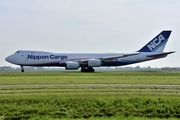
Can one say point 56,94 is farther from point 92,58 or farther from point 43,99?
point 92,58

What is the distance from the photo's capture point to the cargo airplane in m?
55.8

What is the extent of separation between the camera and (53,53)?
5666 cm

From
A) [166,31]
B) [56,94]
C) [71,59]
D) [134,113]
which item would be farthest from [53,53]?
[134,113]

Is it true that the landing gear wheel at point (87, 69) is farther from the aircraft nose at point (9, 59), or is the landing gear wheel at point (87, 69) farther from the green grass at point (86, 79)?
the green grass at point (86, 79)

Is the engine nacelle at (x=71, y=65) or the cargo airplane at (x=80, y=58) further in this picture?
the cargo airplane at (x=80, y=58)

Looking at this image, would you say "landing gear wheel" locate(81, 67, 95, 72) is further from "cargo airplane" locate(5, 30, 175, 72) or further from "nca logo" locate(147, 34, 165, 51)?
"nca logo" locate(147, 34, 165, 51)

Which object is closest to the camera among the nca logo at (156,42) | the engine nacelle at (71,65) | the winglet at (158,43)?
the engine nacelle at (71,65)

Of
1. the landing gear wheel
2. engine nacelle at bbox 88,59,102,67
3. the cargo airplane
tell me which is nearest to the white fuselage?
the cargo airplane

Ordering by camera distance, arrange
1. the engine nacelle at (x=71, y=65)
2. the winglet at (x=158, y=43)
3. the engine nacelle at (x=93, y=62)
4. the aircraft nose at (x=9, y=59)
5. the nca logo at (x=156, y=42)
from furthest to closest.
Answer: the nca logo at (x=156, y=42)
the winglet at (x=158, y=43)
the aircraft nose at (x=9, y=59)
the engine nacelle at (x=93, y=62)
the engine nacelle at (x=71, y=65)

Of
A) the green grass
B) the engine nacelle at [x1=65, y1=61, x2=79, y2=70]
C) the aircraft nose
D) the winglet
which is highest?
the winglet

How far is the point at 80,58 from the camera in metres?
57.5

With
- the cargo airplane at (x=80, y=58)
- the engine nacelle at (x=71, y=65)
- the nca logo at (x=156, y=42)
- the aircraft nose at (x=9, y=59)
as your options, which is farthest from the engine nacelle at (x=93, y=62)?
the aircraft nose at (x=9, y=59)

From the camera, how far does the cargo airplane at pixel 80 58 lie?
55750mm

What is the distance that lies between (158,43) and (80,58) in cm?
1734
